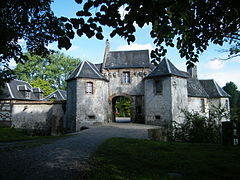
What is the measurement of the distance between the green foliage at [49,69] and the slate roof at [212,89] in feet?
94.6

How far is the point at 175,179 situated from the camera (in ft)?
10.7

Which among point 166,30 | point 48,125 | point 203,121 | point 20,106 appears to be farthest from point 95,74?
point 166,30

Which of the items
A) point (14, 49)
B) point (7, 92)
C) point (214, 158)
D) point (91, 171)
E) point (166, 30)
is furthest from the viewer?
point (7, 92)

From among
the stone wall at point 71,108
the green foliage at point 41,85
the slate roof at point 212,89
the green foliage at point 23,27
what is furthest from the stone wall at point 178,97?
the green foliage at point 41,85

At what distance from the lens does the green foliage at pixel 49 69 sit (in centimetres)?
3788

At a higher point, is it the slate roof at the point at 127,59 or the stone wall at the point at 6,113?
the slate roof at the point at 127,59

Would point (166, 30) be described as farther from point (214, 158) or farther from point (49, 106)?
point (49, 106)

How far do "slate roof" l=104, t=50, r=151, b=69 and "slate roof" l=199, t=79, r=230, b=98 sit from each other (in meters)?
10.7

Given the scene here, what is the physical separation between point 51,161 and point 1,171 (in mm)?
1131

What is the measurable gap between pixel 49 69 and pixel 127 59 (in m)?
24.5

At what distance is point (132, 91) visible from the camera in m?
20.1

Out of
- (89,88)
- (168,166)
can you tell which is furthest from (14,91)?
(168,166)

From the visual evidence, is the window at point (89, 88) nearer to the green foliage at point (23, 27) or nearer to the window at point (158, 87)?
the window at point (158, 87)

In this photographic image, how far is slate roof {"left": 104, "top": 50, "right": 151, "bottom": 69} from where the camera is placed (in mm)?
20594
